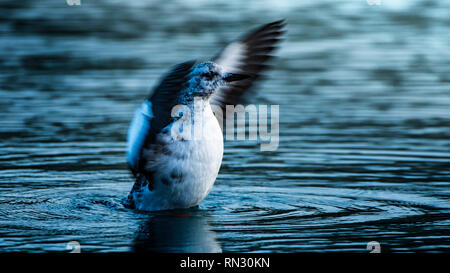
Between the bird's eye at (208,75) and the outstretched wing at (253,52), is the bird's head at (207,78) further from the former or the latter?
the outstretched wing at (253,52)

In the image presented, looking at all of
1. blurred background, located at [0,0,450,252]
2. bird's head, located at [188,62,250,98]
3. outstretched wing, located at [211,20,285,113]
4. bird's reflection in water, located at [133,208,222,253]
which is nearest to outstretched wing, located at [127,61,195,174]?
bird's head, located at [188,62,250,98]

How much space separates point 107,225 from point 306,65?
897cm

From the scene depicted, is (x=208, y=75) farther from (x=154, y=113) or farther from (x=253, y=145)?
(x=253, y=145)

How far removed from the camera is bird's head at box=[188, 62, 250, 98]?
25.5ft

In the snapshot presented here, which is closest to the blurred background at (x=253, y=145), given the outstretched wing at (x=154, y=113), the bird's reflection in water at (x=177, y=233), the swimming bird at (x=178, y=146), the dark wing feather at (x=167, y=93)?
the bird's reflection in water at (x=177, y=233)

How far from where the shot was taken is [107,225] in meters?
7.34

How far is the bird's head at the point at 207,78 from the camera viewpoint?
7781mm

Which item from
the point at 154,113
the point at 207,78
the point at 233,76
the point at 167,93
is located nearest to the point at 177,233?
the point at 154,113

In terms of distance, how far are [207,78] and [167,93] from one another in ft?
2.95

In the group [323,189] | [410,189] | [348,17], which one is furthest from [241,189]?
[348,17]

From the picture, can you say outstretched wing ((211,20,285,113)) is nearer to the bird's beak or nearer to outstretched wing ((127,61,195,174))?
the bird's beak

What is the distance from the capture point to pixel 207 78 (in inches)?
309
